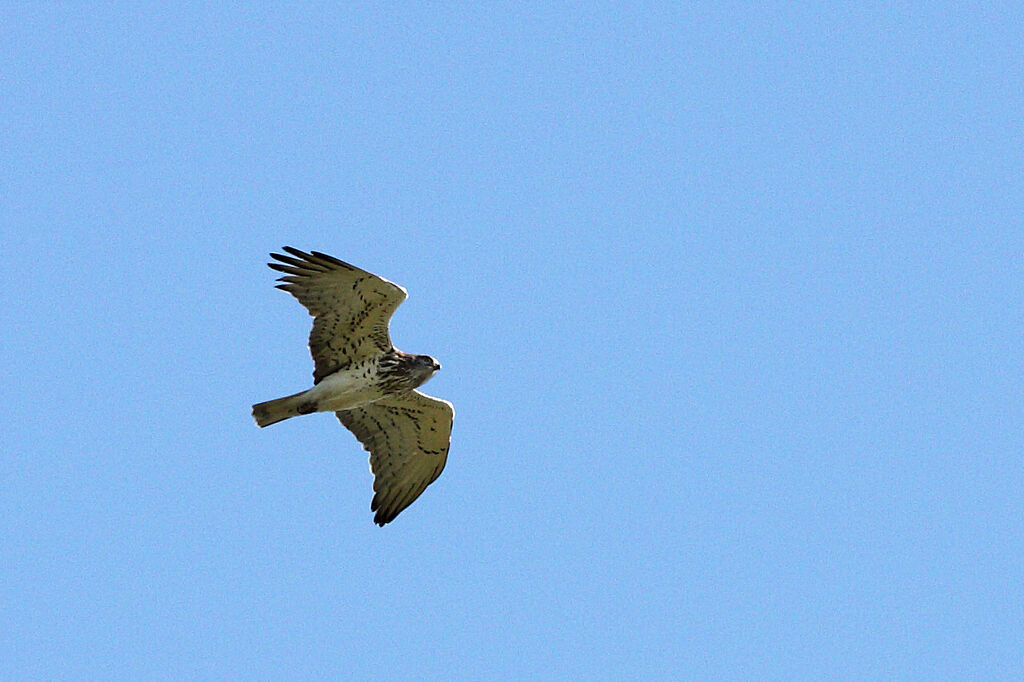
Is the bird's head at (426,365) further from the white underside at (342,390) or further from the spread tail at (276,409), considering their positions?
the spread tail at (276,409)

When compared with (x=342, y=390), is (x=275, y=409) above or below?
below

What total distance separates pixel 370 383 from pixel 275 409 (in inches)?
50.1

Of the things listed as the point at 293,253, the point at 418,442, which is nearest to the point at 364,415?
the point at 418,442

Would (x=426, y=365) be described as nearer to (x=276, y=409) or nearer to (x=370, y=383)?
(x=370, y=383)

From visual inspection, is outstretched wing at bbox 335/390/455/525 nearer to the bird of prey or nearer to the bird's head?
the bird of prey

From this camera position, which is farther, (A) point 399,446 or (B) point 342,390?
(A) point 399,446

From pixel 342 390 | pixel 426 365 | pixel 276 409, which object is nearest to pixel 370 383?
pixel 342 390

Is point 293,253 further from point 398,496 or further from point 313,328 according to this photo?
point 398,496

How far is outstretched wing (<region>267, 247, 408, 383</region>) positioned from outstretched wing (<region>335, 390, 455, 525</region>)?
3.87ft

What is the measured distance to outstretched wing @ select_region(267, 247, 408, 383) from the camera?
18.0 metres

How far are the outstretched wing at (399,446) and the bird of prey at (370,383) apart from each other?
1 cm

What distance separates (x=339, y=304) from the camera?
1845 centimetres

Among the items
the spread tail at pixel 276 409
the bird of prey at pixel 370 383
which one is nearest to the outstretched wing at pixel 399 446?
the bird of prey at pixel 370 383

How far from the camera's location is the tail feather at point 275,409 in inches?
731
